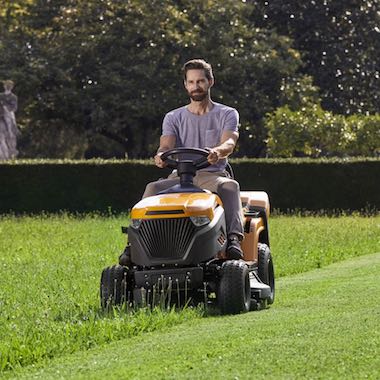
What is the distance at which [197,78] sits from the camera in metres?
12.0

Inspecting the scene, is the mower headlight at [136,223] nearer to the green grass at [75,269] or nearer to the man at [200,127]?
the man at [200,127]

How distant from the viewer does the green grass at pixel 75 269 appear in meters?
9.84

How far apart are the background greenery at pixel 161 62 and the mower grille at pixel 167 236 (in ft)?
118

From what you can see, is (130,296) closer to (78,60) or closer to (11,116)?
(11,116)

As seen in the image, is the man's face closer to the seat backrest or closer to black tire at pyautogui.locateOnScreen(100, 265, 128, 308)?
the seat backrest

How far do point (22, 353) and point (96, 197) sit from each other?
25.1m

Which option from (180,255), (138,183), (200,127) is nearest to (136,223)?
(180,255)

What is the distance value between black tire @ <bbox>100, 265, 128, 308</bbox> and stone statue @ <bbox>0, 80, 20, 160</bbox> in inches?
1185

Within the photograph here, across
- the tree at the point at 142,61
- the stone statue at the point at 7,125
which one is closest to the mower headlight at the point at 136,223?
the stone statue at the point at 7,125

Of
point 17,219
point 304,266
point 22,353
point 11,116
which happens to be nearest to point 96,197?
point 17,219

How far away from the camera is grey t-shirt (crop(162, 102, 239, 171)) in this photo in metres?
12.0

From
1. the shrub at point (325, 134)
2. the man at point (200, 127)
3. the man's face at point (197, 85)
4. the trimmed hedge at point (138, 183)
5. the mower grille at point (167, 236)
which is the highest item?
the man's face at point (197, 85)

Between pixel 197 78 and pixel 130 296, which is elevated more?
pixel 197 78

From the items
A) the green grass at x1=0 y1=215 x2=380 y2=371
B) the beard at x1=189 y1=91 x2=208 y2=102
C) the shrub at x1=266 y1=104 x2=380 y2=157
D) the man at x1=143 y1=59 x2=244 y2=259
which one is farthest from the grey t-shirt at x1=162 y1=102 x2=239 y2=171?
the shrub at x1=266 y1=104 x2=380 y2=157
